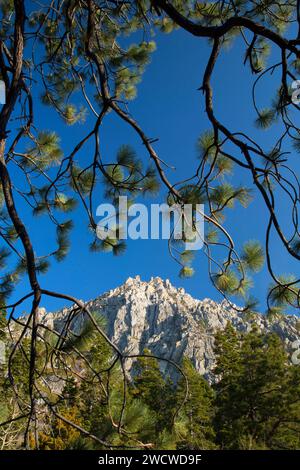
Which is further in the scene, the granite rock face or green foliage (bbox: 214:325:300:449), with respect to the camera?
the granite rock face

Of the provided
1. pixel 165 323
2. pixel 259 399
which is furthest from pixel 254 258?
pixel 165 323

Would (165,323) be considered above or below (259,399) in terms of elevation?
above

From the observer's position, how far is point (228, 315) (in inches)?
3027

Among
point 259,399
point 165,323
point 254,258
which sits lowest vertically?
point 254,258

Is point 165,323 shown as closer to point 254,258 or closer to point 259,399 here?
point 259,399

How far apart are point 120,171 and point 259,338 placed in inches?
650

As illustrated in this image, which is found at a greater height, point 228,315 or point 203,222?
point 228,315

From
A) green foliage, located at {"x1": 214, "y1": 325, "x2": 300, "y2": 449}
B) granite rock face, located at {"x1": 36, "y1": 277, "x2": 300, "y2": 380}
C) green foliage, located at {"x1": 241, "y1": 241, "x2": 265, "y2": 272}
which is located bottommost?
green foliage, located at {"x1": 241, "y1": 241, "x2": 265, "y2": 272}

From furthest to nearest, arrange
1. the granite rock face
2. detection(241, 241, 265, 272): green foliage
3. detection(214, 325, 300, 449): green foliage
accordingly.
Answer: the granite rock face → detection(214, 325, 300, 449): green foliage → detection(241, 241, 265, 272): green foliage

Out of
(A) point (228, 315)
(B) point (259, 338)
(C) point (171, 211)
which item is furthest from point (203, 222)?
(A) point (228, 315)

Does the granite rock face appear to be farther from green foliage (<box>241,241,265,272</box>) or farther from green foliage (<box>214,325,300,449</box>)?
green foliage (<box>241,241,265,272</box>)

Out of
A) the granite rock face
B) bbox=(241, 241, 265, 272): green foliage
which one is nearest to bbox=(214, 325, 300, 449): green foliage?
bbox=(241, 241, 265, 272): green foliage
